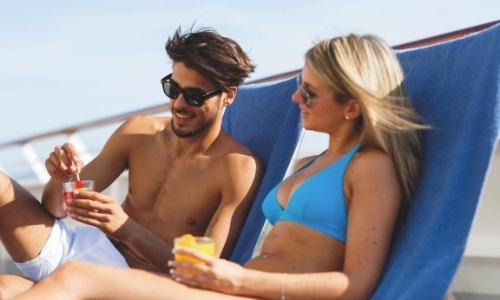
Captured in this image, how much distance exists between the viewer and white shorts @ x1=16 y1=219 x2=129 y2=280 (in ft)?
9.43

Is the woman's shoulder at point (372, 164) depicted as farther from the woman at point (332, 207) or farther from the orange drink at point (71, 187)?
the orange drink at point (71, 187)

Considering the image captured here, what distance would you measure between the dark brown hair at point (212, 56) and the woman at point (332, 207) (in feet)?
2.42

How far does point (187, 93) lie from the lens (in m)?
2.88

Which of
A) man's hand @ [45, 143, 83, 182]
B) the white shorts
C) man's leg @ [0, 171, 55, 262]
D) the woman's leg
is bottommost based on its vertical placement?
the white shorts

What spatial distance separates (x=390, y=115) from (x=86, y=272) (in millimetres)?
867

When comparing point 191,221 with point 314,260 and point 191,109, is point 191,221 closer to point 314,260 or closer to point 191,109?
point 191,109

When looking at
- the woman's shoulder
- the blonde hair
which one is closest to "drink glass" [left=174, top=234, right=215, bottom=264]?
the woman's shoulder

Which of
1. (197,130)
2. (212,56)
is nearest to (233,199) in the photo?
(197,130)

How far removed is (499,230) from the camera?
3566mm

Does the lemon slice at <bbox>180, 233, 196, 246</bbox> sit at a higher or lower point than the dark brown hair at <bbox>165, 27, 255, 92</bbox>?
lower

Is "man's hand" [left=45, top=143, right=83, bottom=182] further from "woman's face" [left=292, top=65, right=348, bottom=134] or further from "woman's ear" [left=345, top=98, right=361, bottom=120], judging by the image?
"woman's ear" [left=345, top=98, right=361, bottom=120]

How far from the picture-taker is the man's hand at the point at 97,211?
2525mm

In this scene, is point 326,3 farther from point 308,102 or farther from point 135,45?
point 135,45

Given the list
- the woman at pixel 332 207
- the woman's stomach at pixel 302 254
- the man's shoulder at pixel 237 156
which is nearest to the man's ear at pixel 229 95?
the man's shoulder at pixel 237 156
